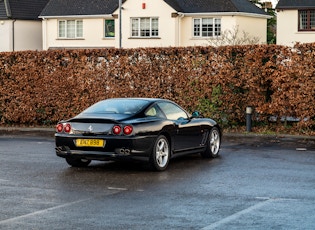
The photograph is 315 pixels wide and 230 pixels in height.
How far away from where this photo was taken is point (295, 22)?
53.8 metres

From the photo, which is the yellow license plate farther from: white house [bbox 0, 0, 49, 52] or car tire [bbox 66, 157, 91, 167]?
white house [bbox 0, 0, 49, 52]

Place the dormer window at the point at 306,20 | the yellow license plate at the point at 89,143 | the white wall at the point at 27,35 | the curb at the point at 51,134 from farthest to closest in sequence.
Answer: the white wall at the point at 27,35
the dormer window at the point at 306,20
the curb at the point at 51,134
the yellow license plate at the point at 89,143

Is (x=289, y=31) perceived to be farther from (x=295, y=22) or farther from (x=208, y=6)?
(x=208, y=6)

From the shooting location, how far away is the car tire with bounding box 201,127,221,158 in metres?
16.5

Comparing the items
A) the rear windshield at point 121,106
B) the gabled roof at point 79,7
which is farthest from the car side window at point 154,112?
the gabled roof at point 79,7

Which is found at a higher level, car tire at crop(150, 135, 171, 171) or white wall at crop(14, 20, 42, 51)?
white wall at crop(14, 20, 42, 51)

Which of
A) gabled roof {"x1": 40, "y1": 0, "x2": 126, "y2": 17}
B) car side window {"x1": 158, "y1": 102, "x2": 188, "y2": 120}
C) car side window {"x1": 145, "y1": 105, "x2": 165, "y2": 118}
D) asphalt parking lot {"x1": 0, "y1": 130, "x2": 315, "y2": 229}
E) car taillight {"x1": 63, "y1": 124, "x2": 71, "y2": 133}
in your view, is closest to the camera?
asphalt parking lot {"x1": 0, "y1": 130, "x2": 315, "y2": 229}

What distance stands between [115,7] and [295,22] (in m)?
15.3

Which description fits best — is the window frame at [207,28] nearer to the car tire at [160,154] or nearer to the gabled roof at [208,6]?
the gabled roof at [208,6]

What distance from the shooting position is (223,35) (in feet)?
184

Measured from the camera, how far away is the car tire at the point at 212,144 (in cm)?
1645

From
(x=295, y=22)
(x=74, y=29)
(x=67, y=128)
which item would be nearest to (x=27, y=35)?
(x=74, y=29)

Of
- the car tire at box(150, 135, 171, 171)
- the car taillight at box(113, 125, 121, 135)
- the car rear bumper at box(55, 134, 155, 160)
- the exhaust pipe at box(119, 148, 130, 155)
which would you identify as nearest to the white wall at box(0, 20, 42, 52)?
the car tire at box(150, 135, 171, 171)

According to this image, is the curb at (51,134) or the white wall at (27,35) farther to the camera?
the white wall at (27,35)
